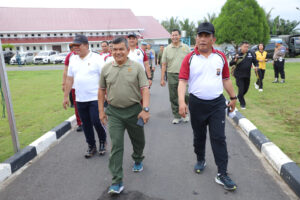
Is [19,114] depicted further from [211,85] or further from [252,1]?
[252,1]

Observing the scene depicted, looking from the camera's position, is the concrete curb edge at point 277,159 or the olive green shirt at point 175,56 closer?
the concrete curb edge at point 277,159

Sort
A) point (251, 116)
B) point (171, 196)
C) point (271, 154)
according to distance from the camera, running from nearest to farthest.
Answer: point (171, 196) < point (271, 154) < point (251, 116)

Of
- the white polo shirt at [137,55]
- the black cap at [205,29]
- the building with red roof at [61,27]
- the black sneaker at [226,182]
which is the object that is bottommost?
the black sneaker at [226,182]

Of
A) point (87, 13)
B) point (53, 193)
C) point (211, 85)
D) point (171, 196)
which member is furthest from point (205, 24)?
point (87, 13)

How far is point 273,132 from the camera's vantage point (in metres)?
5.18

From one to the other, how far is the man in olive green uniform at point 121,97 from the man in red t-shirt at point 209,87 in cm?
55

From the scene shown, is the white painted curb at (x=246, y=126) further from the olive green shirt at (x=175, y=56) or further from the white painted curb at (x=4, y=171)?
the white painted curb at (x=4, y=171)

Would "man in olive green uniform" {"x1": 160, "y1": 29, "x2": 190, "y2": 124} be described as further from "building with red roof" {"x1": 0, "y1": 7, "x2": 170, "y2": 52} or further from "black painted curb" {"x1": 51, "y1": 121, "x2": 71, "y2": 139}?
"building with red roof" {"x1": 0, "y1": 7, "x2": 170, "y2": 52}

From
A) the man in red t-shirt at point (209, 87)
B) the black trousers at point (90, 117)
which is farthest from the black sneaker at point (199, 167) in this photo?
the black trousers at point (90, 117)

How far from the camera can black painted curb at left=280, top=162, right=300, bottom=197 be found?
3.15m

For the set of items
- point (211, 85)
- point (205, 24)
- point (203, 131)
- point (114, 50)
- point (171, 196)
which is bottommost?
point (171, 196)

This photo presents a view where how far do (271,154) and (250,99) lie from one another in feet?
15.7

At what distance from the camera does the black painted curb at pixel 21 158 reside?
3.98 meters

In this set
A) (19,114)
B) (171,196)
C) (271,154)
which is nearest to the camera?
(171,196)
